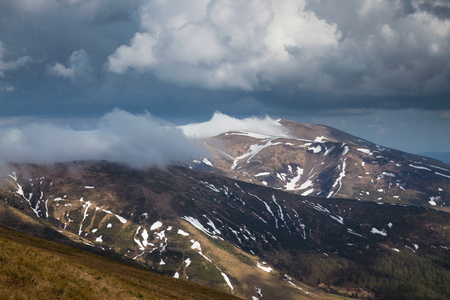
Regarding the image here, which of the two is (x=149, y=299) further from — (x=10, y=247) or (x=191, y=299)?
(x=191, y=299)

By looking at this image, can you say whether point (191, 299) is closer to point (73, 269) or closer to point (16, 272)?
point (73, 269)

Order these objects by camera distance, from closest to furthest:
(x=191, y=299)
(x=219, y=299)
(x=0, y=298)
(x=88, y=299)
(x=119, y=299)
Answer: (x=0, y=298), (x=88, y=299), (x=119, y=299), (x=191, y=299), (x=219, y=299)

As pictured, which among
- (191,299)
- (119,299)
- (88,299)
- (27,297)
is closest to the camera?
(27,297)

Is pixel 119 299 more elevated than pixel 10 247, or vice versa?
pixel 10 247

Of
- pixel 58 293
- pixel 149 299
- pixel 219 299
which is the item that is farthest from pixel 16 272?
pixel 219 299

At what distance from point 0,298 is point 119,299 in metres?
12.1

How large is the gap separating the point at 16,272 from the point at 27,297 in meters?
4.54

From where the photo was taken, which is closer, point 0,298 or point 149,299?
point 0,298

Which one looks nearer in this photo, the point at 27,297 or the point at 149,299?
the point at 27,297

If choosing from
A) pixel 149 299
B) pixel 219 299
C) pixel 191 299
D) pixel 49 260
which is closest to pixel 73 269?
pixel 49 260

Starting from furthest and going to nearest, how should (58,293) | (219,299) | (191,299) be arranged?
(219,299), (191,299), (58,293)

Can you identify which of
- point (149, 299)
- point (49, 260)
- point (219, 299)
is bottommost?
point (219, 299)

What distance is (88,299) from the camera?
23.3 metres

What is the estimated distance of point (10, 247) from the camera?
3042 centimetres
